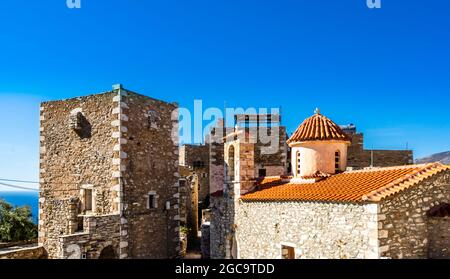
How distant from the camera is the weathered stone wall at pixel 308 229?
9.52 meters

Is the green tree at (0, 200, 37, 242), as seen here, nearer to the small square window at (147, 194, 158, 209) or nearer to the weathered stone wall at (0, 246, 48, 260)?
the weathered stone wall at (0, 246, 48, 260)

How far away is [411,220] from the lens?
958 cm

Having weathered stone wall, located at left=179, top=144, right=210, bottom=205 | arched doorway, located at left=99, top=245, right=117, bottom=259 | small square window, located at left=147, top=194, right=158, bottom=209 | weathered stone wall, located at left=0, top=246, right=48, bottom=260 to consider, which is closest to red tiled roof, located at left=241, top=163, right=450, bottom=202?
small square window, located at left=147, top=194, right=158, bottom=209

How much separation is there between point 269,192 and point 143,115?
270 inches

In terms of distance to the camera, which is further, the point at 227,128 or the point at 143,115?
the point at 227,128

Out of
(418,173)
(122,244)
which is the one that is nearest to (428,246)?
(418,173)

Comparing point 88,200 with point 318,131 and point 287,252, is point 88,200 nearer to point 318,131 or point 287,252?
point 287,252

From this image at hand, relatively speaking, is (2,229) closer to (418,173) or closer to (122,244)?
(122,244)

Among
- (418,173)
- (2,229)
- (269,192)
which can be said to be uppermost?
(418,173)

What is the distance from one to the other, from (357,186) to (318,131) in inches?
179

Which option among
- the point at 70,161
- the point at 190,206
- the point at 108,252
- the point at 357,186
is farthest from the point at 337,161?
the point at 190,206

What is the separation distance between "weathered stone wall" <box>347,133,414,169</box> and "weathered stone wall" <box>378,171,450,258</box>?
21033mm

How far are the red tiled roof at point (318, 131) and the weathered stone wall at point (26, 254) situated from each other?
1174cm
